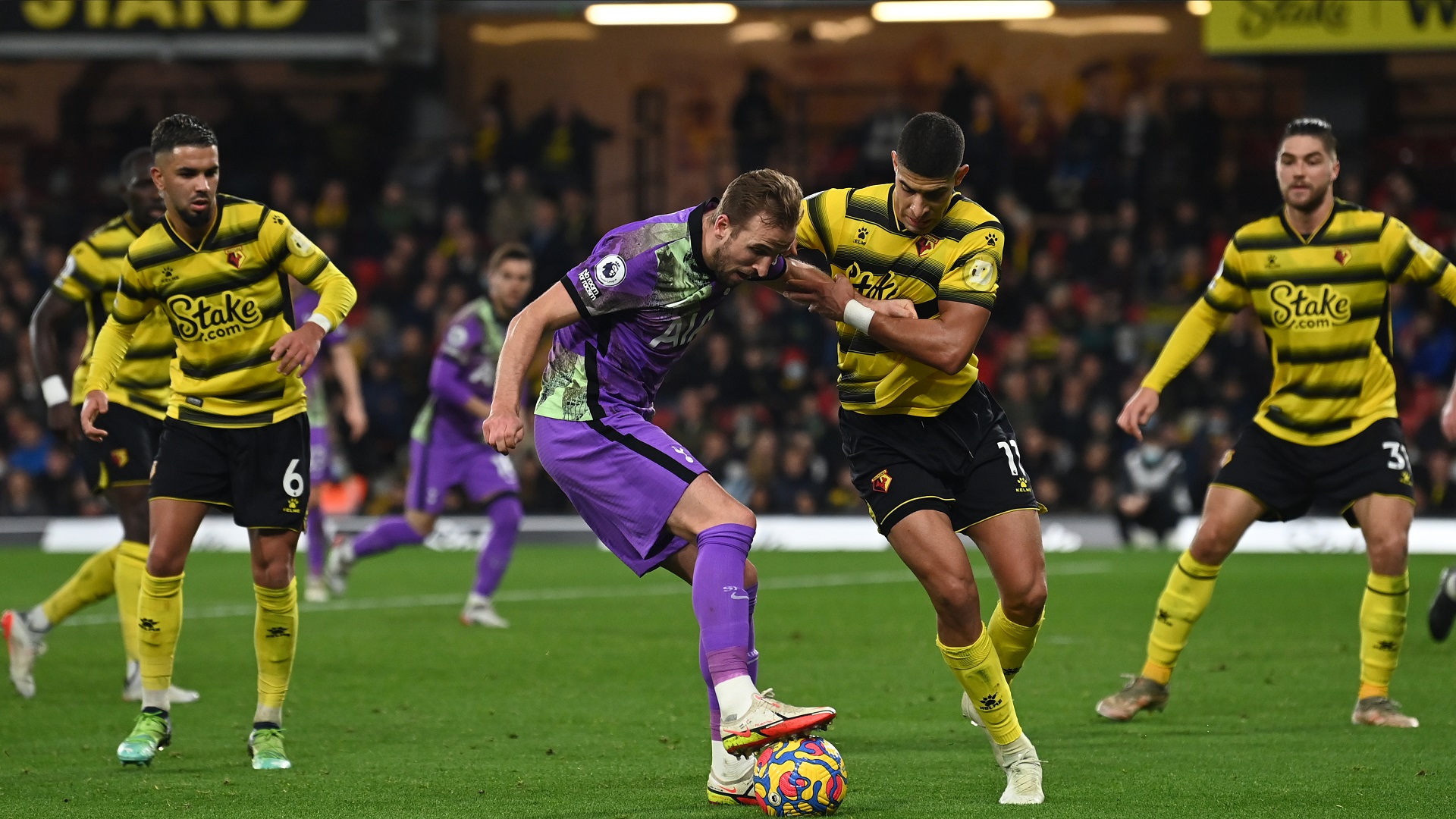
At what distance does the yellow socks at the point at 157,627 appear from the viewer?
6.93 meters

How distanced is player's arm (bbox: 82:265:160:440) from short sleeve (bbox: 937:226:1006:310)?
2980mm

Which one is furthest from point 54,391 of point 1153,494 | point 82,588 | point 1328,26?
point 1328,26

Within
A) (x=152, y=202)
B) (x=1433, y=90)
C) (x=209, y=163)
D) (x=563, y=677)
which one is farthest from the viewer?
(x=1433, y=90)

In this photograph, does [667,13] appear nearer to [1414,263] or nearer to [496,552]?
[496,552]

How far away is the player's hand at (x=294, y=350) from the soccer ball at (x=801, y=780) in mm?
2199

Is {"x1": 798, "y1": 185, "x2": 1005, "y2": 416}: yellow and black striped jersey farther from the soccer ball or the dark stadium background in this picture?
the dark stadium background

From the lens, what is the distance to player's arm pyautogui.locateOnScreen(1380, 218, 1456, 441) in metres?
7.61

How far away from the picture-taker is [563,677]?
934 cm

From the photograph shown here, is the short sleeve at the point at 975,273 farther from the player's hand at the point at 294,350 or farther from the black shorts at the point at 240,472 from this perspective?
the black shorts at the point at 240,472

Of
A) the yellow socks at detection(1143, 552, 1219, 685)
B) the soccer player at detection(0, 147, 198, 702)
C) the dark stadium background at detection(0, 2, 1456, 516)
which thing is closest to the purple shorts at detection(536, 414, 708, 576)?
the yellow socks at detection(1143, 552, 1219, 685)

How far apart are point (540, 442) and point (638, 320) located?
54 centimetres

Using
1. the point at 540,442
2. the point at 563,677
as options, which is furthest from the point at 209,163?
the point at 563,677

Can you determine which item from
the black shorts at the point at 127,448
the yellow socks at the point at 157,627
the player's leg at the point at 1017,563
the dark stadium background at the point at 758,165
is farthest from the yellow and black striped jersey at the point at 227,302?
the dark stadium background at the point at 758,165

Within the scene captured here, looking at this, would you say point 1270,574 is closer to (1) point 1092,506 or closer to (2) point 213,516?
(1) point 1092,506
